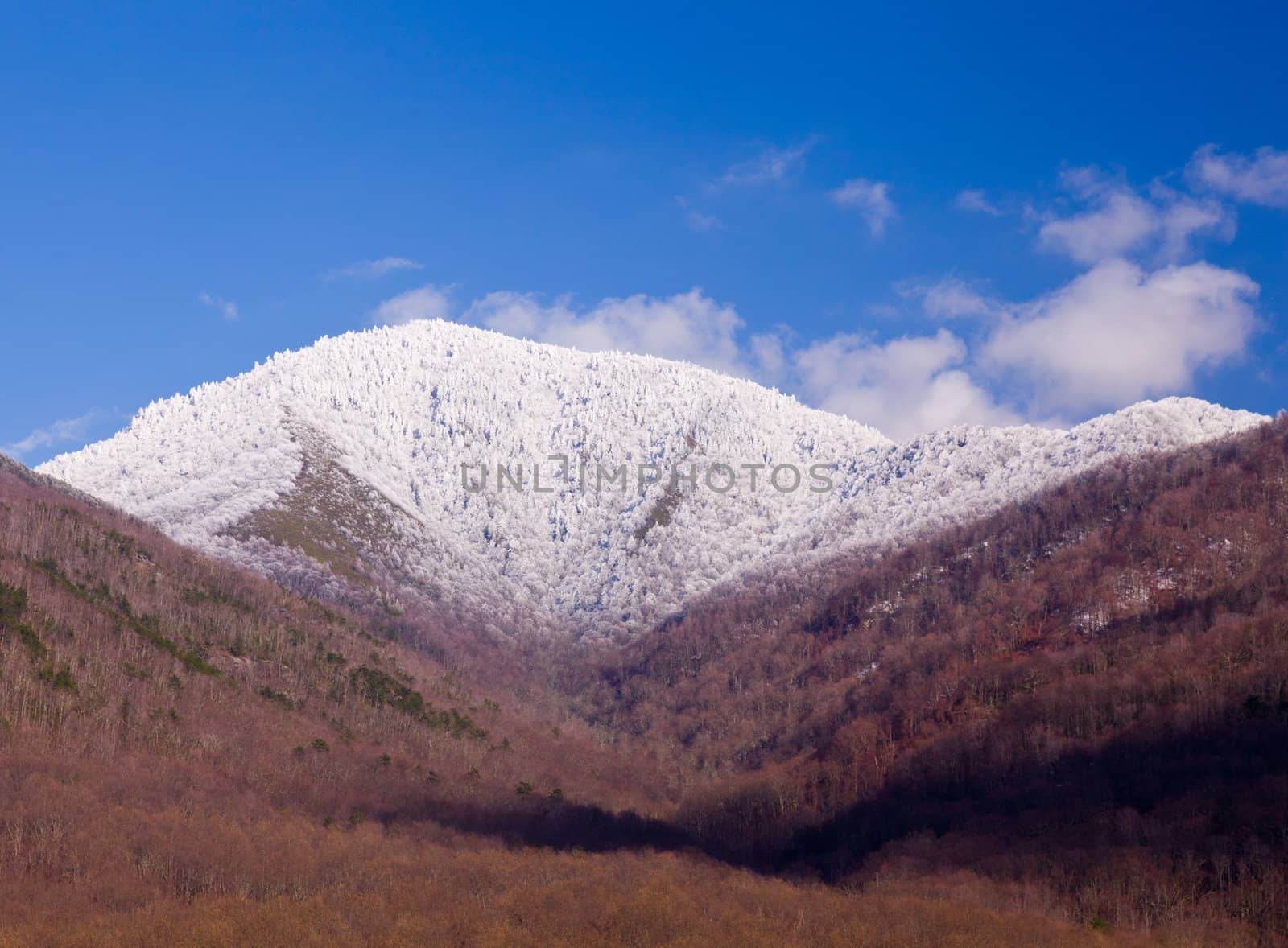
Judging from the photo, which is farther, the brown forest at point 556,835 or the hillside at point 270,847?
the brown forest at point 556,835

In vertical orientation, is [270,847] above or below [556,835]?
below

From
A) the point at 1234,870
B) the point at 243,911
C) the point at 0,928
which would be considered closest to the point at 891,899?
the point at 1234,870

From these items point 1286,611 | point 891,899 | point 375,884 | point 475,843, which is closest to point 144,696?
point 475,843

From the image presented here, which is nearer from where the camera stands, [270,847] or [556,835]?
[270,847]

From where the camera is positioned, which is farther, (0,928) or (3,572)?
(3,572)

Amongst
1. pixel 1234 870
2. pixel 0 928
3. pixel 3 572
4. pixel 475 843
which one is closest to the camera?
pixel 0 928

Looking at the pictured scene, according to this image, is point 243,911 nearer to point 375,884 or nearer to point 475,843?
point 375,884

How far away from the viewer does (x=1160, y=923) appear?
121312 millimetres

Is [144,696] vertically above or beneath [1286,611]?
beneath

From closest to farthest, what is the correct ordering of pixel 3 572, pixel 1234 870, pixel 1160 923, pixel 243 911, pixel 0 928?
pixel 0 928
pixel 243 911
pixel 1160 923
pixel 1234 870
pixel 3 572

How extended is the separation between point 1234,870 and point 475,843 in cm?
10149

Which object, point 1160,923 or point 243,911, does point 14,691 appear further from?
point 1160,923

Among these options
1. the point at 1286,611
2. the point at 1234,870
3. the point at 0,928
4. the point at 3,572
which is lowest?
the point at 0,928

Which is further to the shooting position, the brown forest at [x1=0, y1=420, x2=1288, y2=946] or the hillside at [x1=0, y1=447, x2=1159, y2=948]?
the brown forest at [x1=0, y1=420, x2=1288, y2=946]
